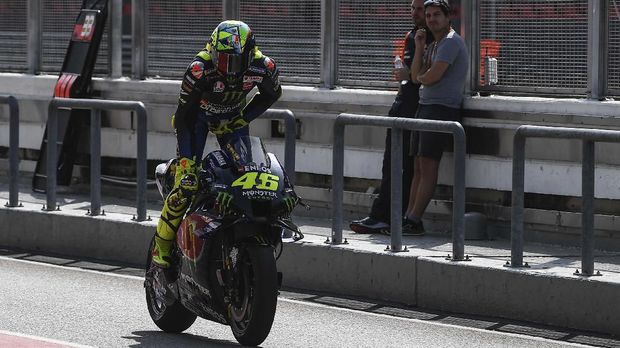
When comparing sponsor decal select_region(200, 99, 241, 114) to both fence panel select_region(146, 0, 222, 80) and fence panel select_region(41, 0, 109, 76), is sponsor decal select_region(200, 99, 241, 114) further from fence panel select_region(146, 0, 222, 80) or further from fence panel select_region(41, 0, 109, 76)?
fence panel select_region(41, 0, 109, 76)

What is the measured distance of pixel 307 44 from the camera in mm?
14555

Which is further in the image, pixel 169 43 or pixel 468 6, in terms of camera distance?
pixel 169 43

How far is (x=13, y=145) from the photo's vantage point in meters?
14.0

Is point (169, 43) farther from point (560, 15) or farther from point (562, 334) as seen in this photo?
point (562, 334)

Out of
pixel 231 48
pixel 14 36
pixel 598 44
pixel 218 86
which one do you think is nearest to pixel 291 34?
pixel 598 44

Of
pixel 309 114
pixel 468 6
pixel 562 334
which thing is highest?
pixel 468 6

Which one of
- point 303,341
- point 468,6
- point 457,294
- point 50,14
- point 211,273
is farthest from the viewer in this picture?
point 50,14

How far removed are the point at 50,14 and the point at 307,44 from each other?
3.97 m

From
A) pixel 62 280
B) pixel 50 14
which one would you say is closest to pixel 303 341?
pixel 62 280

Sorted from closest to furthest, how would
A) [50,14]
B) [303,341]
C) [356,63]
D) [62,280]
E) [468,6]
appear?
[303,341], [62,280], [468,6], [356,63], [50,14]

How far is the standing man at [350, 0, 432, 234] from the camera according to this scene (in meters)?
12.8

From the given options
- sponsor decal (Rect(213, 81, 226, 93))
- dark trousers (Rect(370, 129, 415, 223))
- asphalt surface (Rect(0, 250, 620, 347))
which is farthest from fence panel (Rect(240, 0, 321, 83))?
sponsor decal (Rect(213, 81, 226, 93))

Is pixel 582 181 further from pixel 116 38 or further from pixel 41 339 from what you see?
pixel 116 38

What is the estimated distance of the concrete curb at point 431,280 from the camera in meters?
9.97
